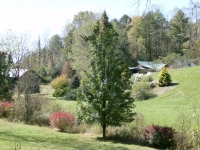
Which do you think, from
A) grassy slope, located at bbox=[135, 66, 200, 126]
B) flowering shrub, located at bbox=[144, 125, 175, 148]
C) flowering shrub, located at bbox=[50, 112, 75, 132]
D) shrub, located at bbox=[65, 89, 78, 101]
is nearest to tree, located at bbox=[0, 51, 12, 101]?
flowering shrub, located at bbox=[50, 112, 75, 132]

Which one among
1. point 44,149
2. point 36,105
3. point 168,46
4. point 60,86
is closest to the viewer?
point 44,149

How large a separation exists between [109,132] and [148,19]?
43983 mm

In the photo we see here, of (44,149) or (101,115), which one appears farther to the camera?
(101,115)

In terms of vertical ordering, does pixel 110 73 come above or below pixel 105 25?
below

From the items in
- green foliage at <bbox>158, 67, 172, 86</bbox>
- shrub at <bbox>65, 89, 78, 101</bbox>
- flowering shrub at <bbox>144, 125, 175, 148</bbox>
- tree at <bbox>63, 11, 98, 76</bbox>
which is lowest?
flowering shrub at <bbox>144, 125, 175, 148</bbox>

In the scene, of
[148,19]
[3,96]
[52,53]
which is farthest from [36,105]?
[52,53]

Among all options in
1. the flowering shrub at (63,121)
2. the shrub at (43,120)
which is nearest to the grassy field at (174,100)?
the shrub at (43,120)

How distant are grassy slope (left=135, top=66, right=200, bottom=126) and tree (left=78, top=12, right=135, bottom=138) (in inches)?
142

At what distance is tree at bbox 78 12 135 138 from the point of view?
12.5 metres

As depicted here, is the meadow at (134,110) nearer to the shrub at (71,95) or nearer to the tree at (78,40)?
the shrub at (71,95)

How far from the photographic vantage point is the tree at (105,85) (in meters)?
12.5

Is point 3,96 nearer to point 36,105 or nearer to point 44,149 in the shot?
point 36,105

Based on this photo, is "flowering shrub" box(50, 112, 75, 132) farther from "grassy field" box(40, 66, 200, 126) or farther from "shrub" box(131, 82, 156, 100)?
"shrub" box(131, 82, 156, 100)

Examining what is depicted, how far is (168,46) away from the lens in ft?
189
